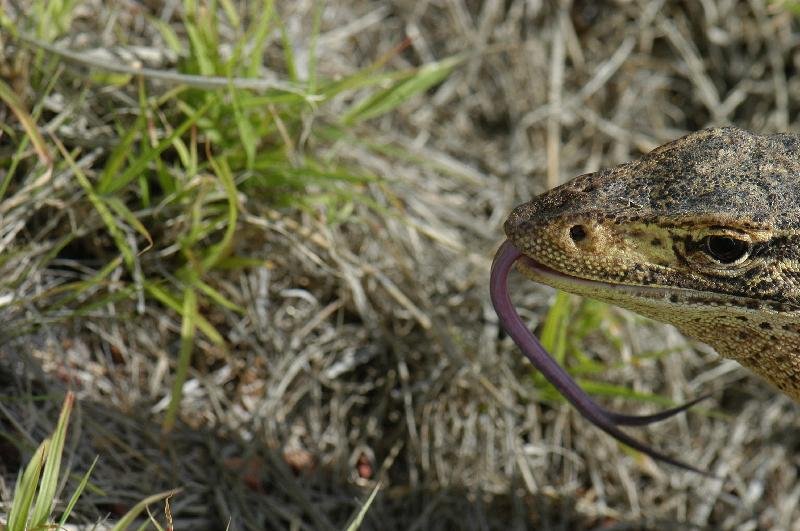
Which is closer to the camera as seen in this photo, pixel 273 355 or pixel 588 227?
pixel 588 227

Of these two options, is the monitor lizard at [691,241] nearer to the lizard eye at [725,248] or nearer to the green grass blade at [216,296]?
the lizard eye at [725,248]

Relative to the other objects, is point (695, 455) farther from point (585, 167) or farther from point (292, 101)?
point (292, 101)

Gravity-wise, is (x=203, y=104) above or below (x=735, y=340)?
below

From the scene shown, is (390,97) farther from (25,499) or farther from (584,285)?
(25,499)

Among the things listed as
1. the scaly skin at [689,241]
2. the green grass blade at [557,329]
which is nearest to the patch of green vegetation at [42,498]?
the scaly skin at [689,241]

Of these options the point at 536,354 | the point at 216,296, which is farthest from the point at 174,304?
the point at 536,354

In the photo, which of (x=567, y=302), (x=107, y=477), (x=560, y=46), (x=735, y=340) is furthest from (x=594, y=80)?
(x=107, y=477)
